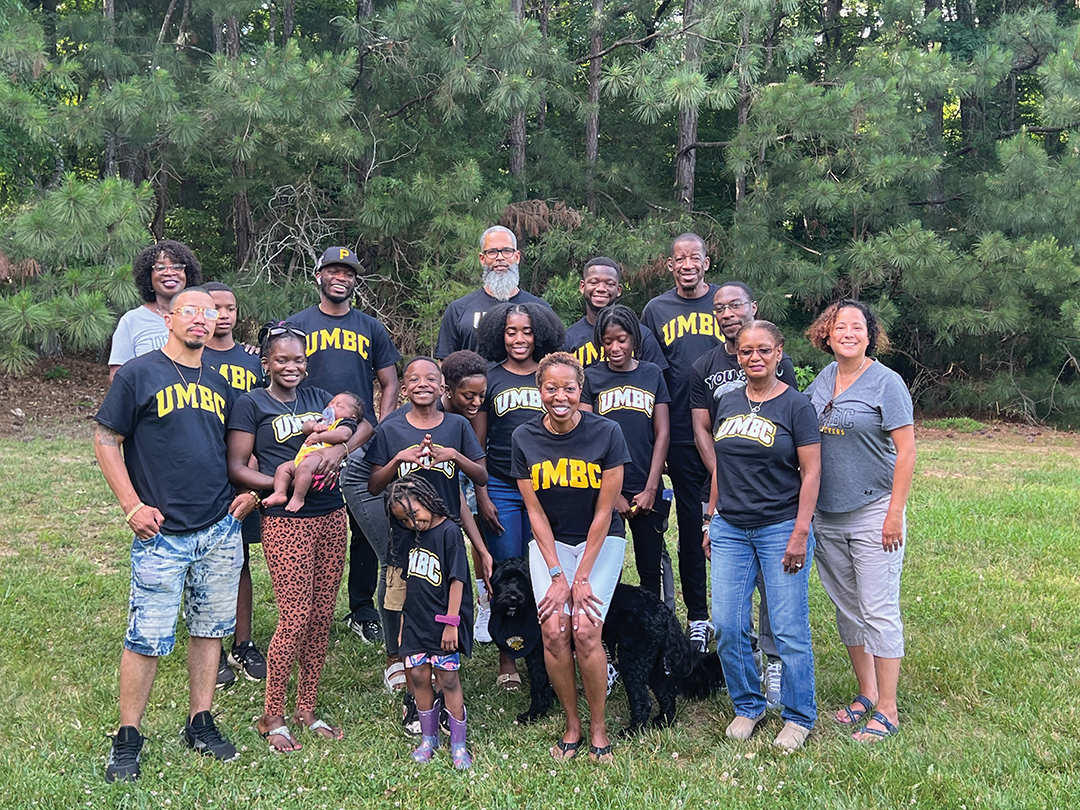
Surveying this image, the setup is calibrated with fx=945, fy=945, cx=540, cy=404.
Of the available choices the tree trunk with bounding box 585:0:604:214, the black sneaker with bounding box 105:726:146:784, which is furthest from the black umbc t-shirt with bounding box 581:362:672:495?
the tree trunk with bounding box 585:0:604:214

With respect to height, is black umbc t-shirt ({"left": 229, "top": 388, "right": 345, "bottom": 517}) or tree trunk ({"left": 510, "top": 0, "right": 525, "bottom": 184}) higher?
tree trunk ({"left": 510, "top": 0, "right": 525, "bottom": 184})

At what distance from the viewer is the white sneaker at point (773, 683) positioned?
15.1 feet

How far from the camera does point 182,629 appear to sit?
563 cm

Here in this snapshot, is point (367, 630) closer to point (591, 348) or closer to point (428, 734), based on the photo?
point (428, 734)

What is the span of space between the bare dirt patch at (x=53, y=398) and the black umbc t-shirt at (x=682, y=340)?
30.8ft

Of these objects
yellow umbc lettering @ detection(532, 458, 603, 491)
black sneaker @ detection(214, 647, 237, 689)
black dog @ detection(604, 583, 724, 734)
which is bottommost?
black sneaker @ detection(214, 647, 237, 689)

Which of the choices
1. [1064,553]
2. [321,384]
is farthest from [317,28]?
[1064,553]

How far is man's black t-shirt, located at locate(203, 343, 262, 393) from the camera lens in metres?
4.84

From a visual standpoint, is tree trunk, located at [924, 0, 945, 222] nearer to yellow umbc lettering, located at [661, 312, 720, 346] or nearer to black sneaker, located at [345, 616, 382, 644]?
yellow umbc lettering, located at [661, 312, 720, 346]

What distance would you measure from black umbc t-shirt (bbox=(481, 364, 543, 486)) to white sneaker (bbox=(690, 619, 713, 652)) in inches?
54.2

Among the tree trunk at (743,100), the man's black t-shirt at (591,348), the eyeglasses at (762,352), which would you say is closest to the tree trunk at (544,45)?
the tree trunk at (743,100)

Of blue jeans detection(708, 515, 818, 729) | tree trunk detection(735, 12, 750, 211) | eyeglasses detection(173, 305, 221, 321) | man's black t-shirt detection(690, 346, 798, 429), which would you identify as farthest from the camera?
tree trunk detection(735, 12, 750, 211)

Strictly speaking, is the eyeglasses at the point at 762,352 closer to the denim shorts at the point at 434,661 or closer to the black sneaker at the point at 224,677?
the denim shorts at the point at 434,661

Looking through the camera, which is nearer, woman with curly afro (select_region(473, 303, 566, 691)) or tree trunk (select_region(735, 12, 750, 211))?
woman with curly afro (select_region(473, 303, 566, 691))
